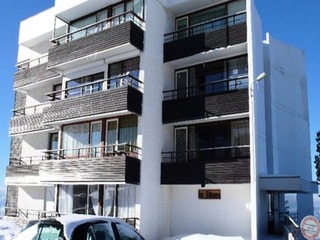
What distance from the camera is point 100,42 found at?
19594 mm

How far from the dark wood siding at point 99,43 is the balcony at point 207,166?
582 cm

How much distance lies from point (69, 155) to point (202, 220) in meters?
7.87

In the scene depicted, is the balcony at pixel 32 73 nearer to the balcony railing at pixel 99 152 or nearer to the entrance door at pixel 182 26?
the balcony railing at pixel 99 152

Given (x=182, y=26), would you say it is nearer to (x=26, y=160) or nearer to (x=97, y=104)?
(x=97, y=104)

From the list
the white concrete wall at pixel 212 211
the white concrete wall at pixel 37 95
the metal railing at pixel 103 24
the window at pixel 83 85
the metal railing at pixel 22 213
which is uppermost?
the metal railing at pixel 103 24

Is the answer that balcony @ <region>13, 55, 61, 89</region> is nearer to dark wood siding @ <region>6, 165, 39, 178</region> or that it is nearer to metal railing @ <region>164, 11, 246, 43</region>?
dark wood siding @ <region>6, 165, 39, 178</region>

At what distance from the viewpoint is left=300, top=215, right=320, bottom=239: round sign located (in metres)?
10.2

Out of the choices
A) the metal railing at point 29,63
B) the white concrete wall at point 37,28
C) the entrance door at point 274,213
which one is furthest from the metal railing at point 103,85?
the entrance door at point 274,213

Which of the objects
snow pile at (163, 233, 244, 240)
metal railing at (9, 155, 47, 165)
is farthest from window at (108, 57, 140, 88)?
metal railing at (9, 155, 47, 165)

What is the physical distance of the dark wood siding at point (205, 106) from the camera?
17.4 m

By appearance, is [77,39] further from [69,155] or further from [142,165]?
[142,165]

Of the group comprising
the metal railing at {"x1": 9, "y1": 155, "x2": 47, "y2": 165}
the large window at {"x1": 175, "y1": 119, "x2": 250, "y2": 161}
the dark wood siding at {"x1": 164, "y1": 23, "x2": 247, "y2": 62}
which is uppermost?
the dark wood siding at {"x1": 164, "y1": 23, "x2": 247, "y2": 62}

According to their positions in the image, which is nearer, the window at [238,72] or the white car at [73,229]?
the white car at [73,229]

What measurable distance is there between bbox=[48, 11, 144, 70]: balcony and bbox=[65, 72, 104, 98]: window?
2.94ft
